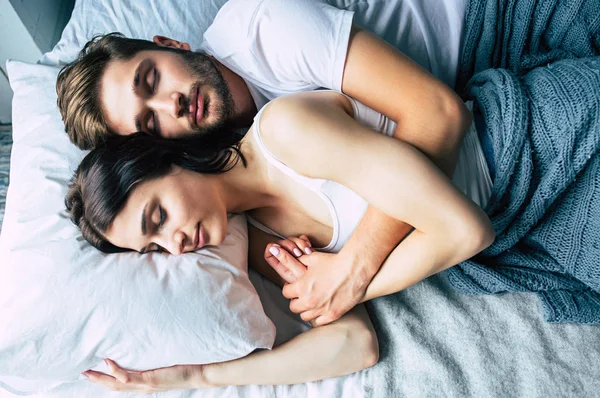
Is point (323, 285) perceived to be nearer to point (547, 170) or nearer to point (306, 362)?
point (306, 362)

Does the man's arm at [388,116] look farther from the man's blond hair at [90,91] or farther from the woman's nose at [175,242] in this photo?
the man's blond hair at [90,91]

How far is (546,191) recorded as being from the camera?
93 centimetres

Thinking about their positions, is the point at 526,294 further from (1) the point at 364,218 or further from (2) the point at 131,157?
(2) the point at 131,157

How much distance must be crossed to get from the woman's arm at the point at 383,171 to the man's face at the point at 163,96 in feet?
0.75

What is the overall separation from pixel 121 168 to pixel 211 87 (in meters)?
0.29

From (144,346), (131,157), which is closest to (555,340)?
(144,346)

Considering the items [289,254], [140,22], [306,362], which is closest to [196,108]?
[289,254]

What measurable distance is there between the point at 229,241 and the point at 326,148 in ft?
1.08

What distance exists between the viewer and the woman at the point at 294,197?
2.80 ft

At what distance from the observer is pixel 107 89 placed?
41.9 inches

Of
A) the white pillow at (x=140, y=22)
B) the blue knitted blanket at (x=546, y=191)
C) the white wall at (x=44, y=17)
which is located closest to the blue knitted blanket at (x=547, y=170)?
the blue knitted blanket at (x=546, y=191)

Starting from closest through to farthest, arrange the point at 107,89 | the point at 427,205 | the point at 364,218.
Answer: the point at 427,205, the point at 364,218, the point at 107,89

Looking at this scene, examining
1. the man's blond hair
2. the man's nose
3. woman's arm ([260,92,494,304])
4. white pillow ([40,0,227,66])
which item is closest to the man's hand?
woman's arm ([260,92,494,304])

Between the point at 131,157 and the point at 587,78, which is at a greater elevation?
the point at 587,78
